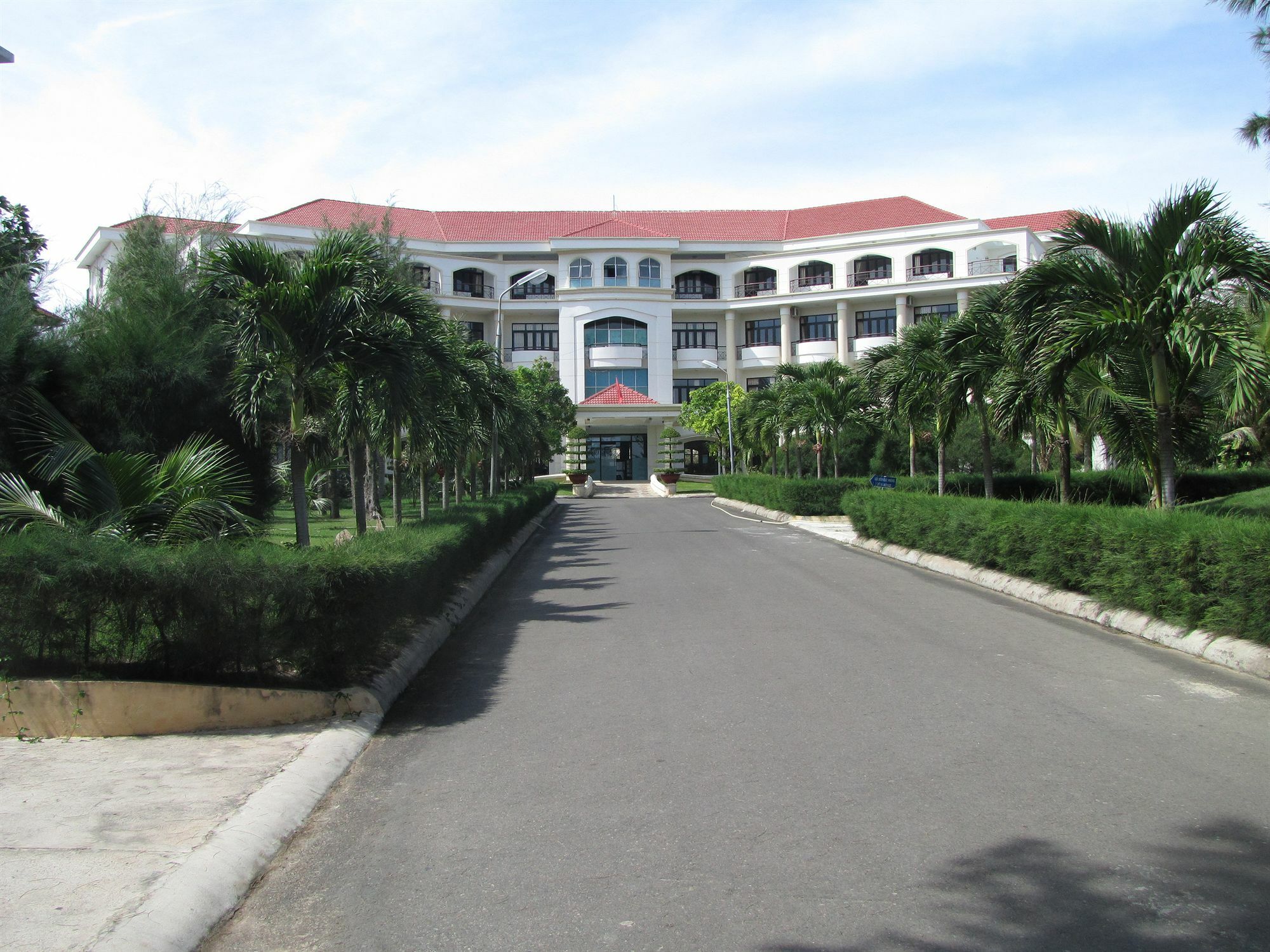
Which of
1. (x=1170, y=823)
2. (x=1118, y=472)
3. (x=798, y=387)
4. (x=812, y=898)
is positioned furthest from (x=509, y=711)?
(x=798, y=387)

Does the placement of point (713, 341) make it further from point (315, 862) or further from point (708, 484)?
point (315, 862)

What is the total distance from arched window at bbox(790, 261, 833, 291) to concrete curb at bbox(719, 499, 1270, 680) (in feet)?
177

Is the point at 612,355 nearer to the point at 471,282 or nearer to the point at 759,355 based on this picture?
the point at 759,355

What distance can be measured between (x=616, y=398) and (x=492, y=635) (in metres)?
55.5

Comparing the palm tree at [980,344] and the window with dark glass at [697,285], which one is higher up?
the window with dark glass at [697,285]

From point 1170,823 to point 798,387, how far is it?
3356 centimetres

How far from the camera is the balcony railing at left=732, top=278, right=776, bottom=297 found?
7269 cm

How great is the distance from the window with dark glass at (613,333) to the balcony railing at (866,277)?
47.9 ft

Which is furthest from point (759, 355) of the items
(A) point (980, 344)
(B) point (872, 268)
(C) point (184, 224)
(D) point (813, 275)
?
(C) point (184, 224)

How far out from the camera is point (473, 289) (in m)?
71.3

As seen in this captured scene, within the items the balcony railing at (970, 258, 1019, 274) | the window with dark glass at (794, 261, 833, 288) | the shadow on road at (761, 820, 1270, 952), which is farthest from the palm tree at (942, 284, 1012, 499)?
the window with dark glass at (794, 261, 833, 288)

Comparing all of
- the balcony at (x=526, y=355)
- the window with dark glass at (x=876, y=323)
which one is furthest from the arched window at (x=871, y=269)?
the balcony at (x=526, y=355)

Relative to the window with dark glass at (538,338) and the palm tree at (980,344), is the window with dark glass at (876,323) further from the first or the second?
the palm tree at (980,344)

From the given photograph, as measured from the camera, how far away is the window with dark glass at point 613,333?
7075 cm
